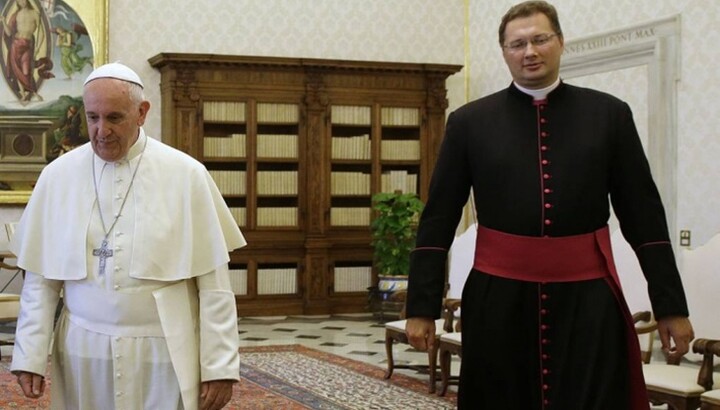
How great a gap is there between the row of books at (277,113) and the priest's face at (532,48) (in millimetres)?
9264

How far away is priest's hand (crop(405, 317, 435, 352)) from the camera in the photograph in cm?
313

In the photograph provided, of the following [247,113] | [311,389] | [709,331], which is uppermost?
[247,113]

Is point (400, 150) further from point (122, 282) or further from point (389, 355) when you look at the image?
point (122, 282)

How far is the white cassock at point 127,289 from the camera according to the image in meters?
2.96

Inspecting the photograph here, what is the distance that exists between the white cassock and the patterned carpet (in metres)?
3.68

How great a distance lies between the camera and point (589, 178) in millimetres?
3117

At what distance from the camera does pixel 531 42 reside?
10.0 ft

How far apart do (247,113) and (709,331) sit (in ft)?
24.3

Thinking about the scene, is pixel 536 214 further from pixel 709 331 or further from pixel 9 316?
pixel 9 316

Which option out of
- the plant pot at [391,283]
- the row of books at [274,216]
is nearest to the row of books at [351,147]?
the row of books at [274,216]

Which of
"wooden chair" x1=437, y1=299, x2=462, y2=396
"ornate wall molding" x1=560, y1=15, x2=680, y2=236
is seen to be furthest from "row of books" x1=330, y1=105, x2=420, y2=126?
"wooden chair" x1=437, y1=299, x2=462, y2=396

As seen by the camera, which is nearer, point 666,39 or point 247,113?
point 666,39

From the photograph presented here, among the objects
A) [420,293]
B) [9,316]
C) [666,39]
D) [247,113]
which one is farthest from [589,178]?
[247,113]

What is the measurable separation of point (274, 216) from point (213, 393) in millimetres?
9432
